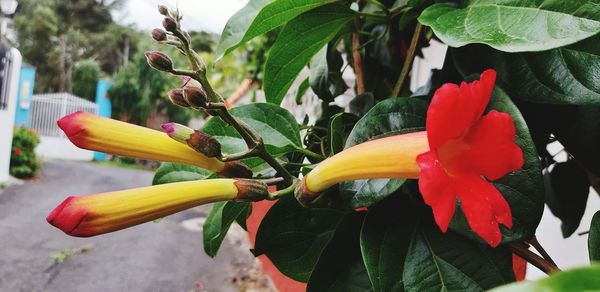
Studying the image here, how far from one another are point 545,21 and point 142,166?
1085 centimetres

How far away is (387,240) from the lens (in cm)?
36

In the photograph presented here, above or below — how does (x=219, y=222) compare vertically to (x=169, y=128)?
below

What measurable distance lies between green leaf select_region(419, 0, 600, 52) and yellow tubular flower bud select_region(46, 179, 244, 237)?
0.68ft

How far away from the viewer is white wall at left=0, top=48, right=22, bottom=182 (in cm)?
A: 510

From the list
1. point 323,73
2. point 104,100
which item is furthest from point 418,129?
point 104,100

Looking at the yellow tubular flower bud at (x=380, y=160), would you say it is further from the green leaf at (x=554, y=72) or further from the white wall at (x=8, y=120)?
the white wall at (x=8, y=120)

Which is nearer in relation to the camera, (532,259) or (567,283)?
(567,283)

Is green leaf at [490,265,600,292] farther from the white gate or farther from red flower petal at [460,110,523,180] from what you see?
the white gate

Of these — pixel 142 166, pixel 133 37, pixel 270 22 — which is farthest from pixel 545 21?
pixel 133 37

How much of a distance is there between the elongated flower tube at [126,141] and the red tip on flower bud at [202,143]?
0.05ft

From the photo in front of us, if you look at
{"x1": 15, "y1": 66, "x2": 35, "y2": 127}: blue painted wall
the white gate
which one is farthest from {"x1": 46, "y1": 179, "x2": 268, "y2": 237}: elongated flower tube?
the white gate

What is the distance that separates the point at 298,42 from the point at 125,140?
0.25 meters


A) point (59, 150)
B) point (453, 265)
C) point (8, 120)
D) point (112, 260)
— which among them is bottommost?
point (59, 150)

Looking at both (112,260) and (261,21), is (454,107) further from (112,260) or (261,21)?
(112,260)
